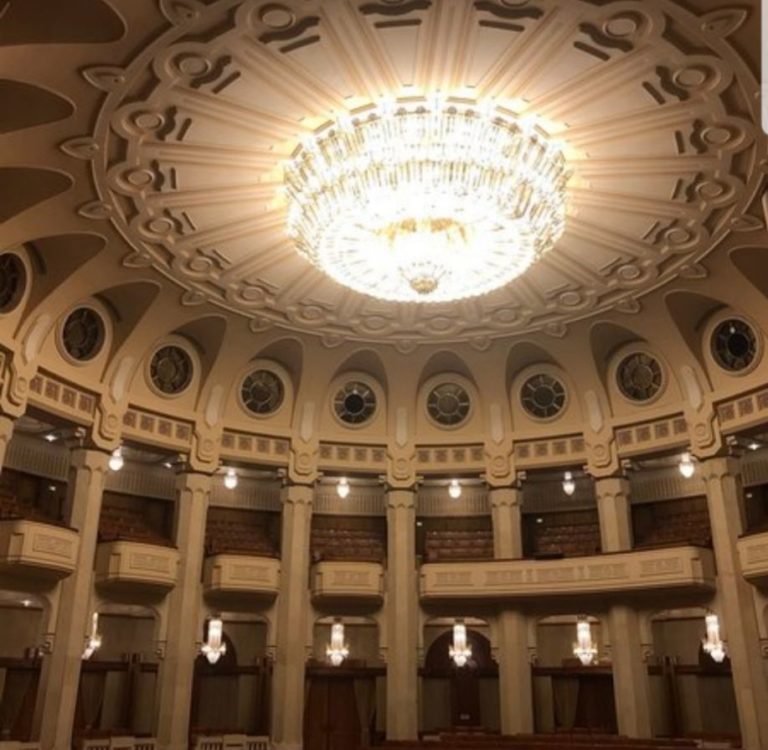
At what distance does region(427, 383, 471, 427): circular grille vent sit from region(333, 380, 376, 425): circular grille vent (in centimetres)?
149

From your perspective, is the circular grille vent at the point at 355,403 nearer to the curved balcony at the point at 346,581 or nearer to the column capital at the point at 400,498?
the column capital at the point at 400,498

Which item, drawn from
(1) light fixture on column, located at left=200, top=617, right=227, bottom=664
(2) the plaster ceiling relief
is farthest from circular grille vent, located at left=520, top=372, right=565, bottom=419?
(1) light fixture on column, located at left=200, top=617, right=227, bottom=664

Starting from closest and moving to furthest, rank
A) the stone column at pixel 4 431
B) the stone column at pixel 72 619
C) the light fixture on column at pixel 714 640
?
the stone column at pixel 4 431, the stone column at pixel 72 619, the light fixture on column at pixel 714 640

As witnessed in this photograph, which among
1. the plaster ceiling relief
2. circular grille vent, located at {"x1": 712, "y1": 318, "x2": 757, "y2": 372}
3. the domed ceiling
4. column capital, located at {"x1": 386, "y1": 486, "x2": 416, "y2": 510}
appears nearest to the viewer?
the domed ceiling

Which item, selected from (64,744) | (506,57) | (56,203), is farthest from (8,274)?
(506,57)

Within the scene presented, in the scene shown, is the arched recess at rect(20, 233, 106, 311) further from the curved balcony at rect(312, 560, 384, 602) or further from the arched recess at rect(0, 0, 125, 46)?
the curved balcony at rect(312, 560, 384, 602)

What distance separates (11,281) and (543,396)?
12.0 metres

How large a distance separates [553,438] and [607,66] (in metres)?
10.6

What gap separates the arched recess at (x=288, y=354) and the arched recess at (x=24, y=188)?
6893 millimetres

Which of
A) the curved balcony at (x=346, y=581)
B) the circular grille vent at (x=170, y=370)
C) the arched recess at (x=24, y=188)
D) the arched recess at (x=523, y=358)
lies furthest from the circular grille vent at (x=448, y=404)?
the arched recess at (x=24, y=188)

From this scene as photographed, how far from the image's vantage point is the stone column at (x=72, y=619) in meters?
14.4

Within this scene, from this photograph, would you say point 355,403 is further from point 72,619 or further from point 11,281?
point 11,281

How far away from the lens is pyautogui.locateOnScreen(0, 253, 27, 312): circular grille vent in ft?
46.1

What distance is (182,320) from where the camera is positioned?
1697 centimetres
